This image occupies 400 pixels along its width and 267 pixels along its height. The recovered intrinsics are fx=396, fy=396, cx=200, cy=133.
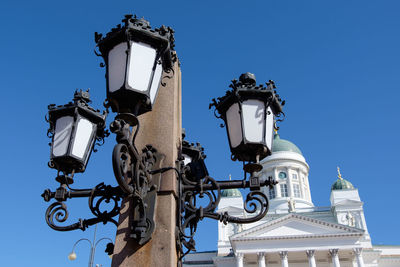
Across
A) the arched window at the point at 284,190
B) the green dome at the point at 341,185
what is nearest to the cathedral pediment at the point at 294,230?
the arched window at the point at 284,190

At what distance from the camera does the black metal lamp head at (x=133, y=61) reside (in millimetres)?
2906

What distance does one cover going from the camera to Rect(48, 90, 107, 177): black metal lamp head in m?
3.57

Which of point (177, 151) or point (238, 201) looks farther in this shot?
point (238, 201)

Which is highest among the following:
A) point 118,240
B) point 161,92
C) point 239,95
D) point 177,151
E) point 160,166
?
point 161,92

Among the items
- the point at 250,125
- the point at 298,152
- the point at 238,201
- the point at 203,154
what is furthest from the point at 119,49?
the point at 298,152

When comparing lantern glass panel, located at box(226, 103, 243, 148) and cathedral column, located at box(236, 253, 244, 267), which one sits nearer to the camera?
lantern glass panel, located at box(226, 103, 243, 148)

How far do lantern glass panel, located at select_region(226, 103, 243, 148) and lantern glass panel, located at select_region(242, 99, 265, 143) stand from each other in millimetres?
61

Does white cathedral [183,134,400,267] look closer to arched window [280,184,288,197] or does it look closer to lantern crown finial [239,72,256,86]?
arched window [280,184,288,197]

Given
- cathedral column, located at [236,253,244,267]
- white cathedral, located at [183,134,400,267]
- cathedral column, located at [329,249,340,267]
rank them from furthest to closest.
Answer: cathedral column, located at [236,253,244,267]
white cathedral, located at [183,134,400,267]
cathedral column, located at [329,249,340,267]

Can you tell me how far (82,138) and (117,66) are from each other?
0.97m

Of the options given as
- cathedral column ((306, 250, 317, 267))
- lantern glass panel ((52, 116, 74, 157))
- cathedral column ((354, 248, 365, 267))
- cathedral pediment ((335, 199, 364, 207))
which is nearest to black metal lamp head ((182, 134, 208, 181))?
lantern glass panel ((52, 116, 74, 157))

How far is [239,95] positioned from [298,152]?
5601 centimetres

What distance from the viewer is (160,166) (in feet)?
11.4

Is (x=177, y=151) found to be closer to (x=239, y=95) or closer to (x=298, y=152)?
(x=239, y=95)
